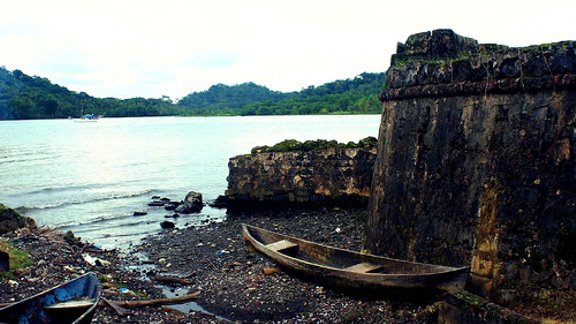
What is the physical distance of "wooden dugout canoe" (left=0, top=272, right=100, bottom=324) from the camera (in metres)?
8.12

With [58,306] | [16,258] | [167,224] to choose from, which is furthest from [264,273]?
[167,224]

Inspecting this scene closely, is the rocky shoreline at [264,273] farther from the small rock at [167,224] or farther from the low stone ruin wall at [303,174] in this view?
the small rock at [167,224]

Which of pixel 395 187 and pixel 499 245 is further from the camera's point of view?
pixel 395 187

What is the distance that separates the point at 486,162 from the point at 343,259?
16.4ft

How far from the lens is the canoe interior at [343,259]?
33.6 ft

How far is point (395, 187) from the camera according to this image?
11.1 m

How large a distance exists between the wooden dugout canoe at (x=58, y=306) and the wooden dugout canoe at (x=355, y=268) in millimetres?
4919

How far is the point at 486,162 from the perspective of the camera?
870 cm

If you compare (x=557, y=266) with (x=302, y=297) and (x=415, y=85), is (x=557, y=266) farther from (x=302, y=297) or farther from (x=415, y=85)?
(x=302, y=297)

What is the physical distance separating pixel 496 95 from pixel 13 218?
16.7 meters

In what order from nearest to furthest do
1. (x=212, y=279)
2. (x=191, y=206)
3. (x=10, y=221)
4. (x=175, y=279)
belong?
(x=212, y=279)
(x=175, y=279)
(x=10, y=221)
(x=191, y=206)

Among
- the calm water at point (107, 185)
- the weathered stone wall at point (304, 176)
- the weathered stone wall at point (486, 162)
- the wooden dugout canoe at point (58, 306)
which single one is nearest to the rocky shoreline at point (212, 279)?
the weathered stone wall at point (486, 162)

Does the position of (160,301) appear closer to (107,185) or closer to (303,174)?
(303,174)

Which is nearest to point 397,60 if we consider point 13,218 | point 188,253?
point 188,253
